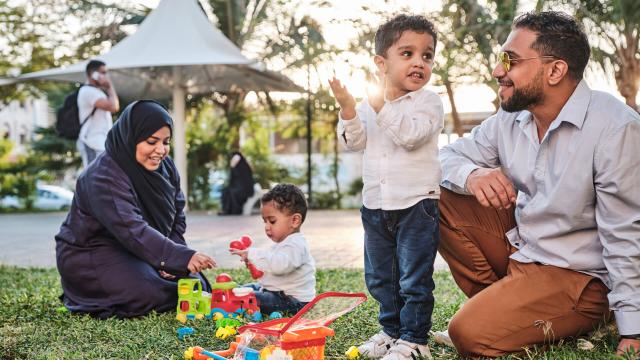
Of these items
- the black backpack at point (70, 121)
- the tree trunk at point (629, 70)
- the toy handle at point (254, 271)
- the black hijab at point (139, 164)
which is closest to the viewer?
the toy handle at point (254, 271)

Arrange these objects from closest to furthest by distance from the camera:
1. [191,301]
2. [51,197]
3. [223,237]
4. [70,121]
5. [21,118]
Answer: [191,301]
[70,121]
[223,237]
[51,197]
[21,118]

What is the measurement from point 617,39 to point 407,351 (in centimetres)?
896

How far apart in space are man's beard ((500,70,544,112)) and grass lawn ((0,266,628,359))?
1.05m

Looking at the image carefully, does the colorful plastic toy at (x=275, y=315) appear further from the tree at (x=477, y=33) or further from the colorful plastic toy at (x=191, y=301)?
the tree at (x=477, y=33)

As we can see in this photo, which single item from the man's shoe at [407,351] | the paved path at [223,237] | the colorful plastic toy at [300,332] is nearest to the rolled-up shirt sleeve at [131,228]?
the colorful plastic toy at [300,332]

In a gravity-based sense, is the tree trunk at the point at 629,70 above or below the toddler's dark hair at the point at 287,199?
above

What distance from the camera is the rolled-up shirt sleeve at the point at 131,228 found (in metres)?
4.05

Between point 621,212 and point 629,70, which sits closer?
point 621,212

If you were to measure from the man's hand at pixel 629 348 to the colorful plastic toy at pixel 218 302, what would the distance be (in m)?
1.94

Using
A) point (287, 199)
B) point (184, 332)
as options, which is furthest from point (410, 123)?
point (184, 332)

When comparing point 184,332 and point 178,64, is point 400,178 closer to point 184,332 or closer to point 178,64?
point 184,332

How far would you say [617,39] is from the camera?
1061 centimetres

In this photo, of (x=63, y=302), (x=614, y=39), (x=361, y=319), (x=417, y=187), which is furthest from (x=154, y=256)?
(x=614, y=39)

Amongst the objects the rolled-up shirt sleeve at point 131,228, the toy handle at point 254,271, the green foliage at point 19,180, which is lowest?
the green foliage at point 19,180
